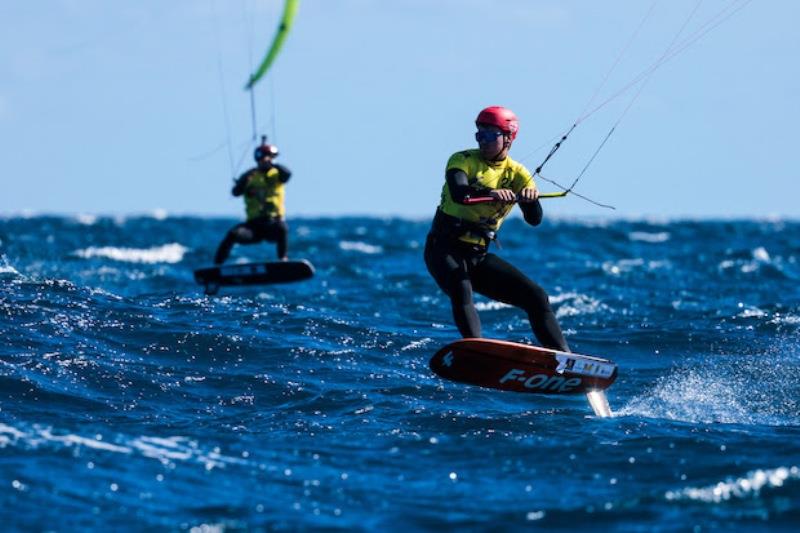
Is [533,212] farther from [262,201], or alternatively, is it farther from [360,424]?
[262,201]

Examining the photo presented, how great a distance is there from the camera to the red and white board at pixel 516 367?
959cm

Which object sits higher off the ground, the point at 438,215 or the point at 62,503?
the point at 438,215

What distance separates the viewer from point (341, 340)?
43.7 feet

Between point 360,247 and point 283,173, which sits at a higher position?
point 360,247

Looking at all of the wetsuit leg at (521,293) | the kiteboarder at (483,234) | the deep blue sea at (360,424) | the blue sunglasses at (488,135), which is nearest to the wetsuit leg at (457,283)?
the kiteboarder at (483,234)

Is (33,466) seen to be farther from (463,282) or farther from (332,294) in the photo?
(332,294)

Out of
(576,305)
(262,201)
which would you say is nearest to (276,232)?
(262,201)

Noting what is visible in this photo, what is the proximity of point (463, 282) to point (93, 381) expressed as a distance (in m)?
3.07

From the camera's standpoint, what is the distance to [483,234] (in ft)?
32.3

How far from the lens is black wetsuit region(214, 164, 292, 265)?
18.0 metres

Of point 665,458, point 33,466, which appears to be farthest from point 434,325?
point 33,466

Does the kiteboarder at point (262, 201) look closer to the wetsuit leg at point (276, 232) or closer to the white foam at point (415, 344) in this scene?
the wetsuit leg at point (276, 232)

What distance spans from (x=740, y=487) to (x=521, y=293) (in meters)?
2.72

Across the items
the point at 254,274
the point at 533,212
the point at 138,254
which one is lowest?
the point at 533,212
